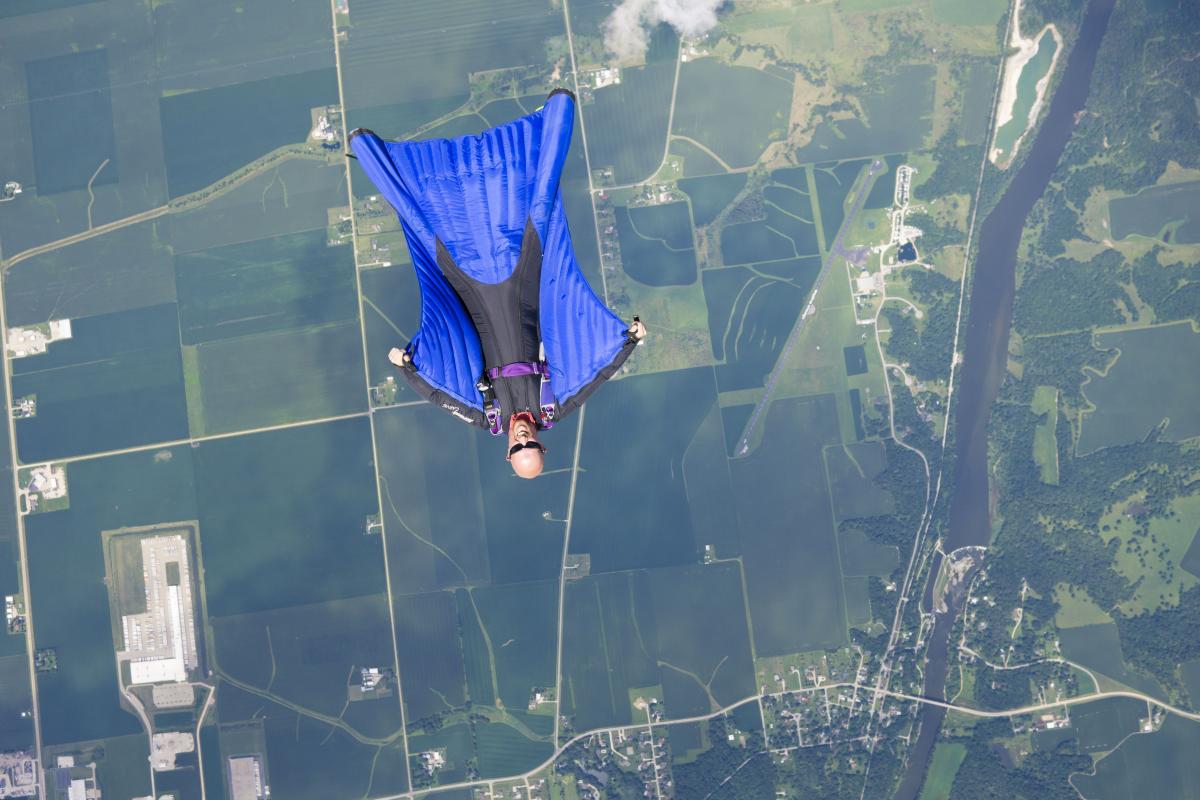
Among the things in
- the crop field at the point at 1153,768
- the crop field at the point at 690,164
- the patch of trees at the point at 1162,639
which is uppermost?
the crop field at the point at 690,164

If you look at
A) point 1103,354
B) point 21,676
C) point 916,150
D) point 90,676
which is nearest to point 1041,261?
point 1103,354

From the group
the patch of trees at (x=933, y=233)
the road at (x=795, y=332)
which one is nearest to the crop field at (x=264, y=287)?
the road at (x=795, y=332)

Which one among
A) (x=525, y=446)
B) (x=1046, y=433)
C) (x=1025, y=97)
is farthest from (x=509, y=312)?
(x=1025, y=97)

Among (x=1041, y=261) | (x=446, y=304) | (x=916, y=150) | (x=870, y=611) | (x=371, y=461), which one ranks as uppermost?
(x=916, y=150)

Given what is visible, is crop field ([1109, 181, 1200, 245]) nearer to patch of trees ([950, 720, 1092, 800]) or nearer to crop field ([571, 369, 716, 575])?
crop field ([571, 369, 716, 575])

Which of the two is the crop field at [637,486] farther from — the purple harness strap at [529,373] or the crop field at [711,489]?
the purple harness strap at [529,373]

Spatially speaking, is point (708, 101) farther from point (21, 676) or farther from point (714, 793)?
point (21, 676)

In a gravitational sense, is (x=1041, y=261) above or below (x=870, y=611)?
above
